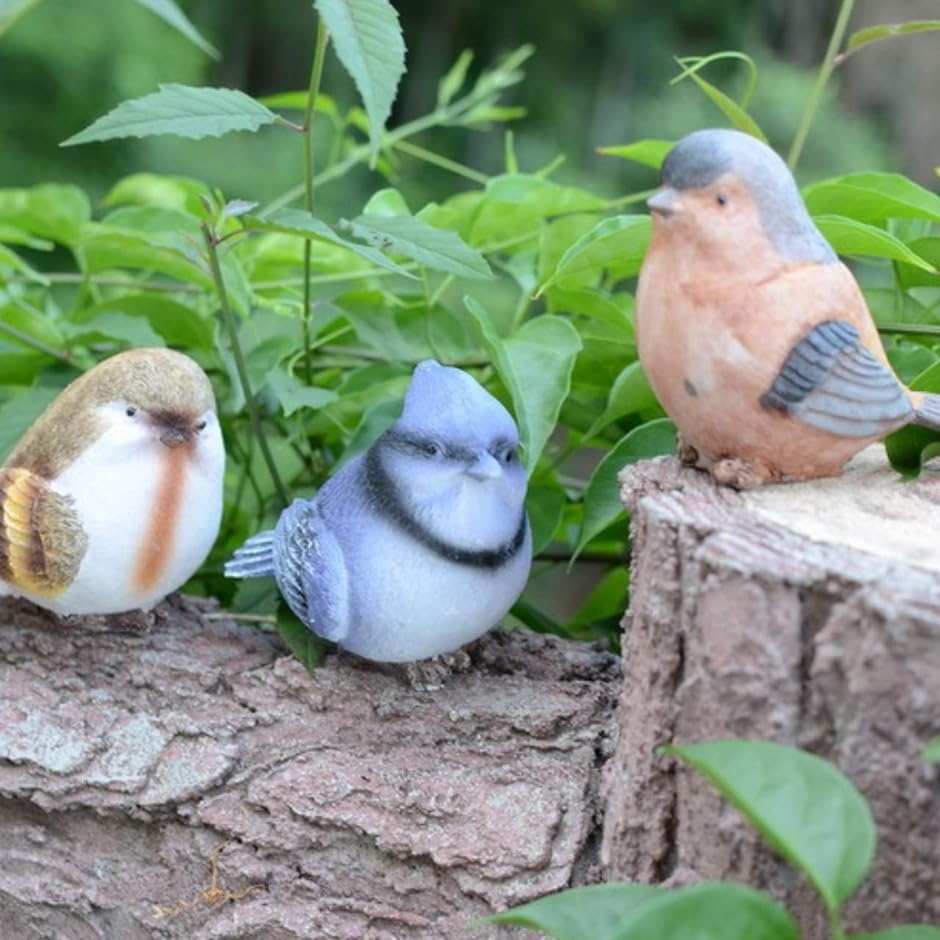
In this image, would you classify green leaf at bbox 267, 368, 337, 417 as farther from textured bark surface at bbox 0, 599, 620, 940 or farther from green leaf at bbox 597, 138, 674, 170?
green leaf at bbox 597, 138, 674, 170

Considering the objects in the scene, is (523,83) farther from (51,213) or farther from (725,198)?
(725,198)

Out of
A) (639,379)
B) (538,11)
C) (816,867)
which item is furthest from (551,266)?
(538,11)

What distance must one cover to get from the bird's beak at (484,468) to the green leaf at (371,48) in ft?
0.66

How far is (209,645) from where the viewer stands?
105 centimetres

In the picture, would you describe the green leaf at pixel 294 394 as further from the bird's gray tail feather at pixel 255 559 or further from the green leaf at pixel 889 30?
the green leaf at pixel 889 30

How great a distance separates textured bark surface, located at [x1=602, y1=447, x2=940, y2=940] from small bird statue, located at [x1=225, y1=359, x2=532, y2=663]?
0.38 ft

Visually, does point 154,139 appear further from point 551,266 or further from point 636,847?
point 636,847

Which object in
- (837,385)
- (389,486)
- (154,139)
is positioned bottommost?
(154,139)

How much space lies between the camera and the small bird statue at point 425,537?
0.90m

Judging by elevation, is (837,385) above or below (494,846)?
above

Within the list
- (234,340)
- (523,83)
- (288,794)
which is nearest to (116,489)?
(234,340)

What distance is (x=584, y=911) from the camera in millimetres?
661

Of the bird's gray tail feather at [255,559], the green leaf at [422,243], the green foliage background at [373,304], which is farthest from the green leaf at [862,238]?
the bird's gray tail feather at [255,559]

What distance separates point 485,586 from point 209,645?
258 mm
